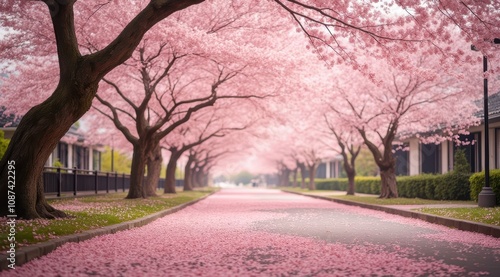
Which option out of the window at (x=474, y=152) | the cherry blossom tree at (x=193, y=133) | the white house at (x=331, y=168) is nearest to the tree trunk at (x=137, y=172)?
the cherry blossom tree at (x=193, y=133)

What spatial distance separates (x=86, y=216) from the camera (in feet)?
43.6

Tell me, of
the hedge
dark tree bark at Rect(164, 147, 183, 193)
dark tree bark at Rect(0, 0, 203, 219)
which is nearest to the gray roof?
the hedge

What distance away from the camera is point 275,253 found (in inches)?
334

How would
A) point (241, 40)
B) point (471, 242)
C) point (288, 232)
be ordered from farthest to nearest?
point (241, 40)
point (288, 232)
point (471, 242)

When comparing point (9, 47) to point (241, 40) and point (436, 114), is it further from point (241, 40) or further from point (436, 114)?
point (436, 114)

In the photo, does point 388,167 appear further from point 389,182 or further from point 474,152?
point 474,152

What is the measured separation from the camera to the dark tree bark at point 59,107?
11156mm

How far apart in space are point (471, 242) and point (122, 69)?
1737 cm

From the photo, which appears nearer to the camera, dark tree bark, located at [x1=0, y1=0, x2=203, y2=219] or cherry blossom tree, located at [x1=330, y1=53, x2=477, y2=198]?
dark tree bark, located at [x1=0, y1=0, x2=203, y2=219]

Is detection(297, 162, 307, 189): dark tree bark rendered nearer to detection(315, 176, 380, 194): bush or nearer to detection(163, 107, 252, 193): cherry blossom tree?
detection(315, 176, 380, 194): bush

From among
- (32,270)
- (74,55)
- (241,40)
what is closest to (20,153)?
(74,55)

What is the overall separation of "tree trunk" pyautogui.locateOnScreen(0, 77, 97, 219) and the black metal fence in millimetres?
10354

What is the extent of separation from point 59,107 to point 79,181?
56.6 feet

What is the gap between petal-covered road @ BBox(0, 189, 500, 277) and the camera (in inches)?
267
